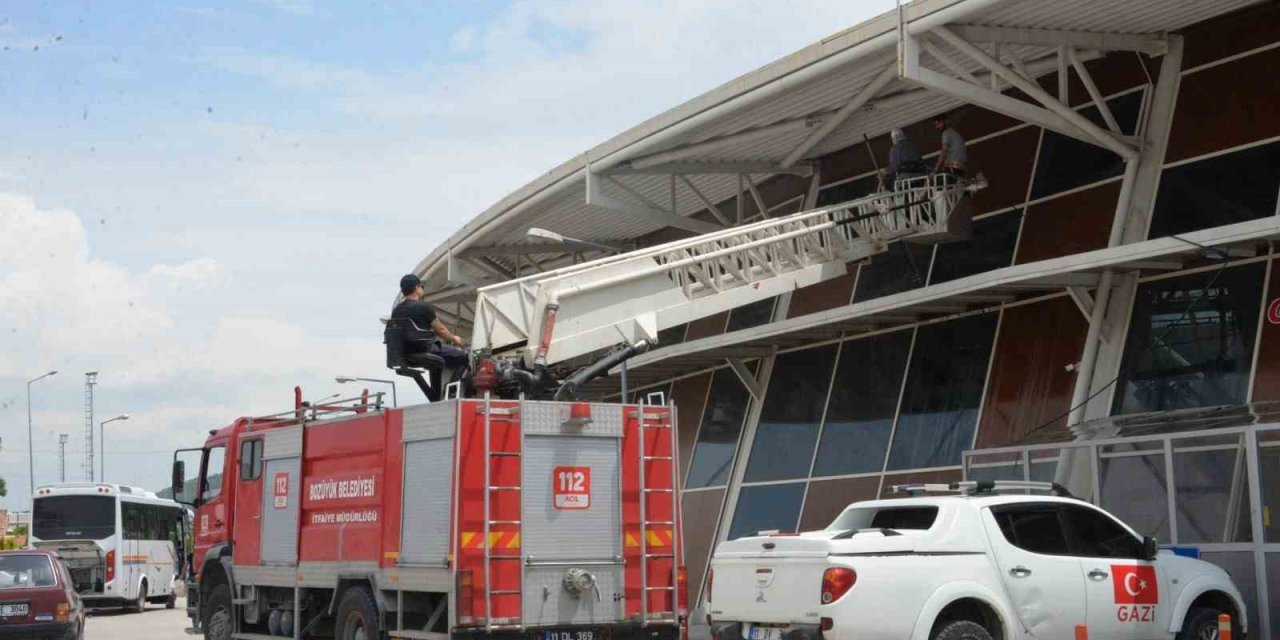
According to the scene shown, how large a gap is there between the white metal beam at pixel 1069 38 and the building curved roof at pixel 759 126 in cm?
6

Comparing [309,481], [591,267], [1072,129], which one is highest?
[1072,129]

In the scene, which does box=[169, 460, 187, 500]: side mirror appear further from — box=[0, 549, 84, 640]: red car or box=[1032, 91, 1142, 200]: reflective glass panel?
box=[1032, 91, 1142, 200]: reflective glass panel

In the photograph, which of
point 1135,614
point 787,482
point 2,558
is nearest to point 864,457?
point 787,482

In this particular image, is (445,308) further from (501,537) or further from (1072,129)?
(501,537)

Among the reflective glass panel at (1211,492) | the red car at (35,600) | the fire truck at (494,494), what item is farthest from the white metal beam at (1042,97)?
the red car at (35,600)

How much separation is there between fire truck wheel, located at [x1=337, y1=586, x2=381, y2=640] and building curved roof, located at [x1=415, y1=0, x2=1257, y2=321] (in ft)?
26.8

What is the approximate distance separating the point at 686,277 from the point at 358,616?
5893 mm

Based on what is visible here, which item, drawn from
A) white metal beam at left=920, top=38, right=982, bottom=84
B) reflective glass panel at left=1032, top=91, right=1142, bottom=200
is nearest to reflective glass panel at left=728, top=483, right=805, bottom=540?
reflective glass panel at left=1032, top=91, right=1142, bottom=200

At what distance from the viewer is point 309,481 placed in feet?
54.8

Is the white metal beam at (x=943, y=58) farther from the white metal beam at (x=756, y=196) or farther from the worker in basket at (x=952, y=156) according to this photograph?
the white metal beam at (x=756, y=196)

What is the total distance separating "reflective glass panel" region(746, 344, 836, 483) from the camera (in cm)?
2288

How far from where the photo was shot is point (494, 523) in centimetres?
1385

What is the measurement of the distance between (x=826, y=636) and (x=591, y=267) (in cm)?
663

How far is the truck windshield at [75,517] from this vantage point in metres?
36.8
